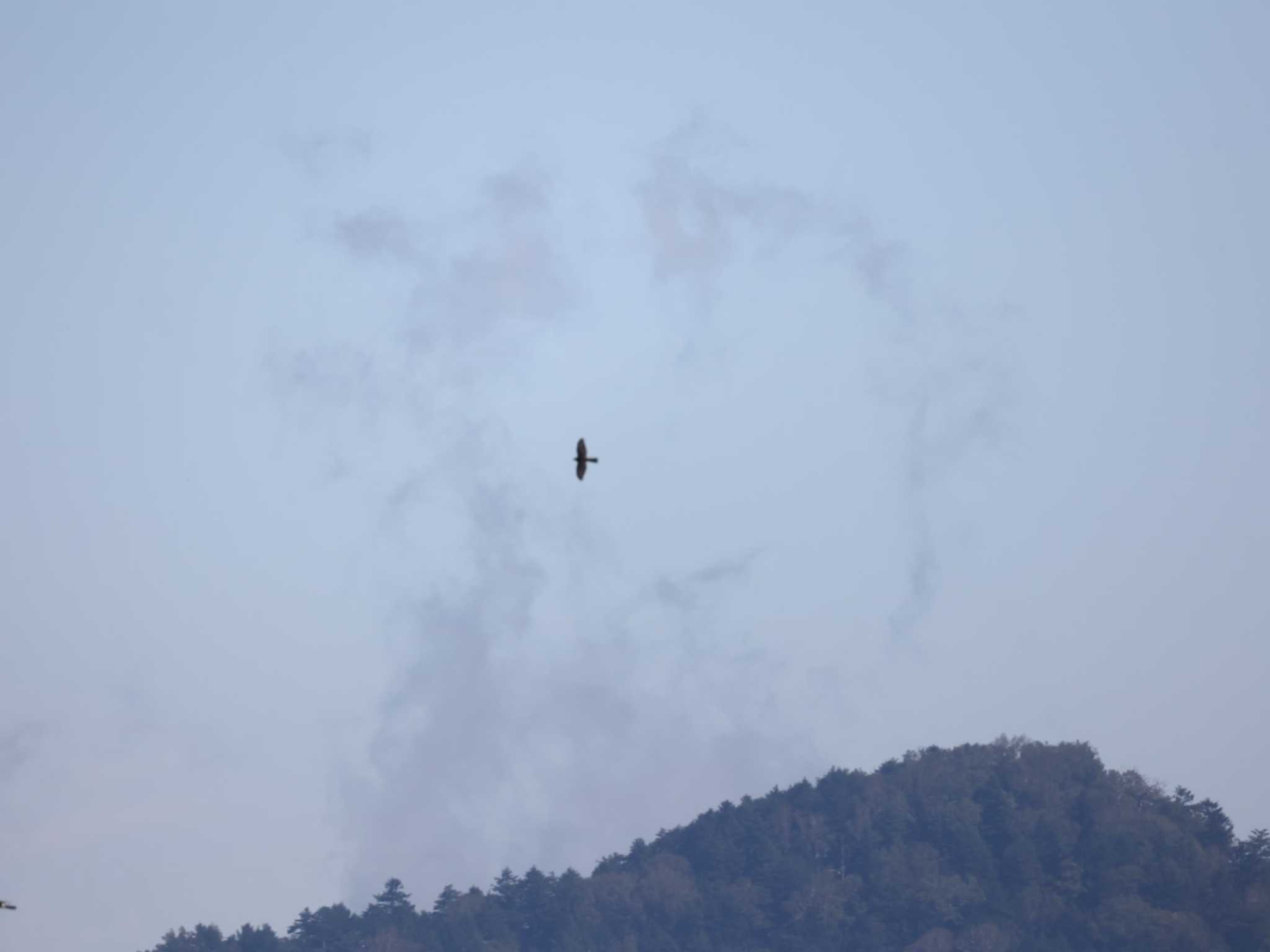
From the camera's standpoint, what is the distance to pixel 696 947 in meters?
200

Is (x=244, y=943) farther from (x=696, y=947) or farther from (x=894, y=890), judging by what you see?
(x=894, y=890)

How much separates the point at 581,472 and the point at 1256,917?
142607 mm

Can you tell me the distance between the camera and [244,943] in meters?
200

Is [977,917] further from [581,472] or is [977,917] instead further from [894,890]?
[581,472]

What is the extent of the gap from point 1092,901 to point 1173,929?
10.6m

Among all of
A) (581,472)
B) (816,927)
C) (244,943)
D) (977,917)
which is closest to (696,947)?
(816,927)

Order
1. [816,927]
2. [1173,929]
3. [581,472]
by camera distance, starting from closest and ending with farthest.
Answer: [581,472]
[1173,929]
[816,927]

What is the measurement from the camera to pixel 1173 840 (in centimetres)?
19925

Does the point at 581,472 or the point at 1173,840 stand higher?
the point at 1173,840

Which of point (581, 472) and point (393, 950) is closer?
point (581, 472)

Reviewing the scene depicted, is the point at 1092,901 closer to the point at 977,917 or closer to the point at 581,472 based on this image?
the point at 977,917

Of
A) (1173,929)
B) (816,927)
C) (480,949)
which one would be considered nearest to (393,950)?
(480,949)

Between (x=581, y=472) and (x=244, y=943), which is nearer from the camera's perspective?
(x=581, y=472)

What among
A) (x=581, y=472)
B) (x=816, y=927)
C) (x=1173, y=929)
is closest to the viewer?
(x=581, y=472)
